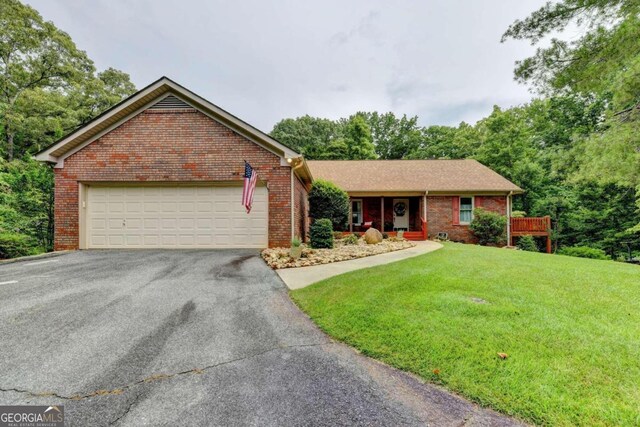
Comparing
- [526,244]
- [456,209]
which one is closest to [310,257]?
[456,209]

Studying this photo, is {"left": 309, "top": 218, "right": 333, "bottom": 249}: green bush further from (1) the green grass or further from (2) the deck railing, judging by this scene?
(2) the deck railing

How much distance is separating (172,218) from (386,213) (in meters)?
11.6

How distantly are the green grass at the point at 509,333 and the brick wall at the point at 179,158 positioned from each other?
16.7 feet

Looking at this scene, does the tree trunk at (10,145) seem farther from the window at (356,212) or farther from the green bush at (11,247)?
the window at (356,212)

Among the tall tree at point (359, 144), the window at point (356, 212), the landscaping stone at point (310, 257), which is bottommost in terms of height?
the landscaping stone at point (310, 257)

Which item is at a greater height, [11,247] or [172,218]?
[172,218]

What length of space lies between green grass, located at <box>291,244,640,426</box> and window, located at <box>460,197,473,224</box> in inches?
377

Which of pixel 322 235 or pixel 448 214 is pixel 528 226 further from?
pixel 322 235

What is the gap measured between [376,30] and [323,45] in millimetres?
3348

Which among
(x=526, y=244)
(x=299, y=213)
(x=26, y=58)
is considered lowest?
(x=526, y=244)

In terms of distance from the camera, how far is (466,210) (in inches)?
593

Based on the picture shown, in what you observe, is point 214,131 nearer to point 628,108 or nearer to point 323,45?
point 323,45

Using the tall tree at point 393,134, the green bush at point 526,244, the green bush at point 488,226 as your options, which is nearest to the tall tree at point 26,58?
the green bush at point 488,226

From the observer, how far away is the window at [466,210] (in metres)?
15.0
